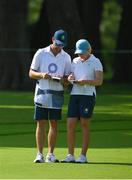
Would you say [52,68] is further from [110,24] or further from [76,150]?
Answer: [110,24]

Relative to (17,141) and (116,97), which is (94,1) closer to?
(116,97)

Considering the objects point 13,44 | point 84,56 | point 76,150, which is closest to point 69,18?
point 13,44

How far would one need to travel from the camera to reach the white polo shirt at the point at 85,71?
14203 mm

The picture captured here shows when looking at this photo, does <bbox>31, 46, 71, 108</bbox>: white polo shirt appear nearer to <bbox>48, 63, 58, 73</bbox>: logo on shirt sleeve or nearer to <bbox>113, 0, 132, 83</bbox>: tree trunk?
<bbox>48, 63, 58, 73</bbox>: logo on shirt sleeve

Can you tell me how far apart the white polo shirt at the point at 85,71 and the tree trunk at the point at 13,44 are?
21.7 metres

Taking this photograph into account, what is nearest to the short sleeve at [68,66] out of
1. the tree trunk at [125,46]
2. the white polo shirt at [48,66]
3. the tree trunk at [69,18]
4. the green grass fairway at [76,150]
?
the white polo shirt at [48,66]

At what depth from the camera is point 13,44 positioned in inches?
1458

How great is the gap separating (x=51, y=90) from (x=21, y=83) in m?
22.2

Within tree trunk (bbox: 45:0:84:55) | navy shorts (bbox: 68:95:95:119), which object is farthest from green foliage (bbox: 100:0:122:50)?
navy shorts (bbox: 68:95:95:119)

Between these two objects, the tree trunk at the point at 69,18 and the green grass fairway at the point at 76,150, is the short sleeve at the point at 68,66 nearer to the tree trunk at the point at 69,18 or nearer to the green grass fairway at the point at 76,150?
the green grass fairway at the point at 76,150

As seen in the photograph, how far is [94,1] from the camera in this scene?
149 ft

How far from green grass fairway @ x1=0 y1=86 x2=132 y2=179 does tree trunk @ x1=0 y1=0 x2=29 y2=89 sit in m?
9.83

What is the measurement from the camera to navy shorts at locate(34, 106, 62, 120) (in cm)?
1417

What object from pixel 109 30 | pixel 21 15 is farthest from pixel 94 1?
pixel 109 30
